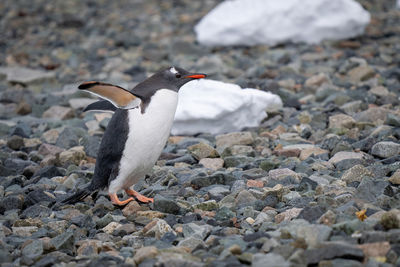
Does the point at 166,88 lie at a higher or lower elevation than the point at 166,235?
higher

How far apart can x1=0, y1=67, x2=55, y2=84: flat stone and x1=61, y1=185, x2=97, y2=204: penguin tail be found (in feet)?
12.9

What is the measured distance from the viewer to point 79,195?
3.96 meters

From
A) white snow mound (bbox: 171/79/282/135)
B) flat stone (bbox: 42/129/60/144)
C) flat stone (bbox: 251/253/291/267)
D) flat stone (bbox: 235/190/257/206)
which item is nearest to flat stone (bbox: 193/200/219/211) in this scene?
flat stone (bbox: 235/190/257/206)

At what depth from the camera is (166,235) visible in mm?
3295

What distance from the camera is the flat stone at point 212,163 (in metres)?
4.60

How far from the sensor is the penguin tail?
156 inches

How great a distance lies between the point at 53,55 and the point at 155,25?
74.6 inches

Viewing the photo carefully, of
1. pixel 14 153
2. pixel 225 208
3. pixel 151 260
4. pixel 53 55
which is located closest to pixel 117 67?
pixel 53 55

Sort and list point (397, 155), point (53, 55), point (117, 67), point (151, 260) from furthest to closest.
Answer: point (53, 55) < point (117, 67) < point (397, 155) < point (151, 260)

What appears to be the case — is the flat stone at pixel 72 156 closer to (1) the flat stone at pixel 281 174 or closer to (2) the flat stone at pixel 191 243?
(1) the flat stone at pixel 281 174

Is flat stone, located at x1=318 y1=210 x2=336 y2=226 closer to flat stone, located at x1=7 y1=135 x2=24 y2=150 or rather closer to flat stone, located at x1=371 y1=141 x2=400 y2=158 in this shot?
flat stone, located at x1=371 y1=141 x2=400 y2=158

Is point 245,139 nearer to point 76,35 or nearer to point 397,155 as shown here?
point 397,155

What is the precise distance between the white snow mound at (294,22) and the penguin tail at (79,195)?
4.98 meters

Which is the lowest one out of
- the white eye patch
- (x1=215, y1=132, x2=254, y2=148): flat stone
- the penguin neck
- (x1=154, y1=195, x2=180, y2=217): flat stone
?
(x1=215, y1=132, x2=254, y2=148): flat stone
